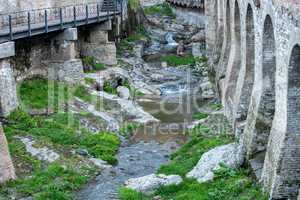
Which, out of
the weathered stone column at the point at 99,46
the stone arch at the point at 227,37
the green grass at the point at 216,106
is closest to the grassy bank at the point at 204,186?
the green grass at the point at 216,106

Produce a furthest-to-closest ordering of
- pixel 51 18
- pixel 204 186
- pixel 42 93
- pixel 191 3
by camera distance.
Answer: pixel 191 3 < pixel 51 18 < pixel 42 93 < pixel 204 186

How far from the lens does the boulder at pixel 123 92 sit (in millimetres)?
32281

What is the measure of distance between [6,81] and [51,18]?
9.54 metres

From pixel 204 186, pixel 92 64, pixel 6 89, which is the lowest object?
pixel 204 186

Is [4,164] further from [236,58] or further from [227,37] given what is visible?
[227,37]

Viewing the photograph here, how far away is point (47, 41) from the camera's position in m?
31.4

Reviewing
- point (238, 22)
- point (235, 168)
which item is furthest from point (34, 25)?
point (235, 168)

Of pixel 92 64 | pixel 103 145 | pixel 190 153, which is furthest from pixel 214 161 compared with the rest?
pixel 92 64

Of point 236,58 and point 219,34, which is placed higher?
point 219,34

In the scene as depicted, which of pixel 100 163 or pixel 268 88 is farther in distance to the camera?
pixel 100 163

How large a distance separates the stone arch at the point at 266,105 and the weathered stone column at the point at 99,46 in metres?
17.6

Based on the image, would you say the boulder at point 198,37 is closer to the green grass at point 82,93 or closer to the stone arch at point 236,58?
the green grass at point 82,93

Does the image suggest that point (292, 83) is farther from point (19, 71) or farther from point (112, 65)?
point (112, 65)

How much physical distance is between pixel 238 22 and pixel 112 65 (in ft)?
34.8
